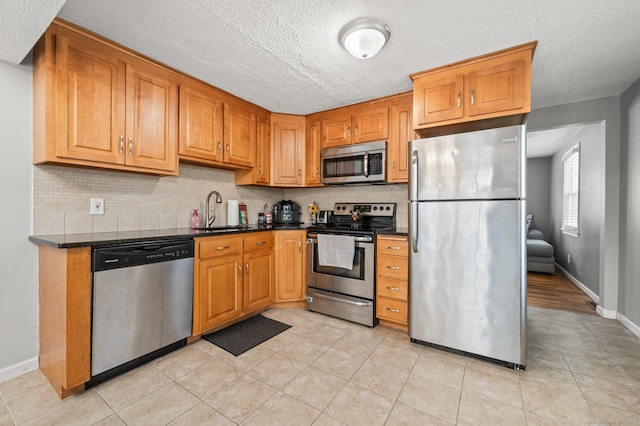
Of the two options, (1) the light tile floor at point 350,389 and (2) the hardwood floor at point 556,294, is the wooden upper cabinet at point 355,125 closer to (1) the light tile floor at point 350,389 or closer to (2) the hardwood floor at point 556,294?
(1) the light tile floor at point 350,389

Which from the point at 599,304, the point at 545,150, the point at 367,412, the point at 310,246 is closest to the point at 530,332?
the point at 599,304

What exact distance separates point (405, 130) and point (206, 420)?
2810mm

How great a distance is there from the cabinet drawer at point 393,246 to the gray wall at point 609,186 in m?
2.28

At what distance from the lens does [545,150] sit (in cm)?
562

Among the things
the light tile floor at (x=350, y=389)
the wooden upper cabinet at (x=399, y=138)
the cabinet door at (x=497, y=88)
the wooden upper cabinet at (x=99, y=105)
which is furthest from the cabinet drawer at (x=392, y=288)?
the wooden upper cabinet at (x=99, y=105)

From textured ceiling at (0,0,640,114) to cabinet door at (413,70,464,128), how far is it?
0.13 m

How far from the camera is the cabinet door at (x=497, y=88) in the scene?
2037 millimetres

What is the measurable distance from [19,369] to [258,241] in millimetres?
1857

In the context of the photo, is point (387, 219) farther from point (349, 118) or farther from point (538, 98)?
point (538, 98)

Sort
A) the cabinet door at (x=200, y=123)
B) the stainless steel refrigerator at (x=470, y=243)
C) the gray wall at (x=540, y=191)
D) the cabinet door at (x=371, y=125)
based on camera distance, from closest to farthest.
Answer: the stainless steel refrigerator at (x=470, y=243) < the cabinet door at (x=200, y=123) < the cabinet door at (x=371, y=125) < the gray wall at (x=540, y=191)

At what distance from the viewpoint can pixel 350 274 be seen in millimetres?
2805

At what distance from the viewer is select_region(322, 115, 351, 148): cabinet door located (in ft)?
10.5

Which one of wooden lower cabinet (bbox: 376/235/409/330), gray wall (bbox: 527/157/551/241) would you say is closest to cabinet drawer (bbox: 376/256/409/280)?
wooden lower cabinet (bbox: 376/235/409/330)

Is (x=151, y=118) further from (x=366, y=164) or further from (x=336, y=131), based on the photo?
(x=366, y=164)
